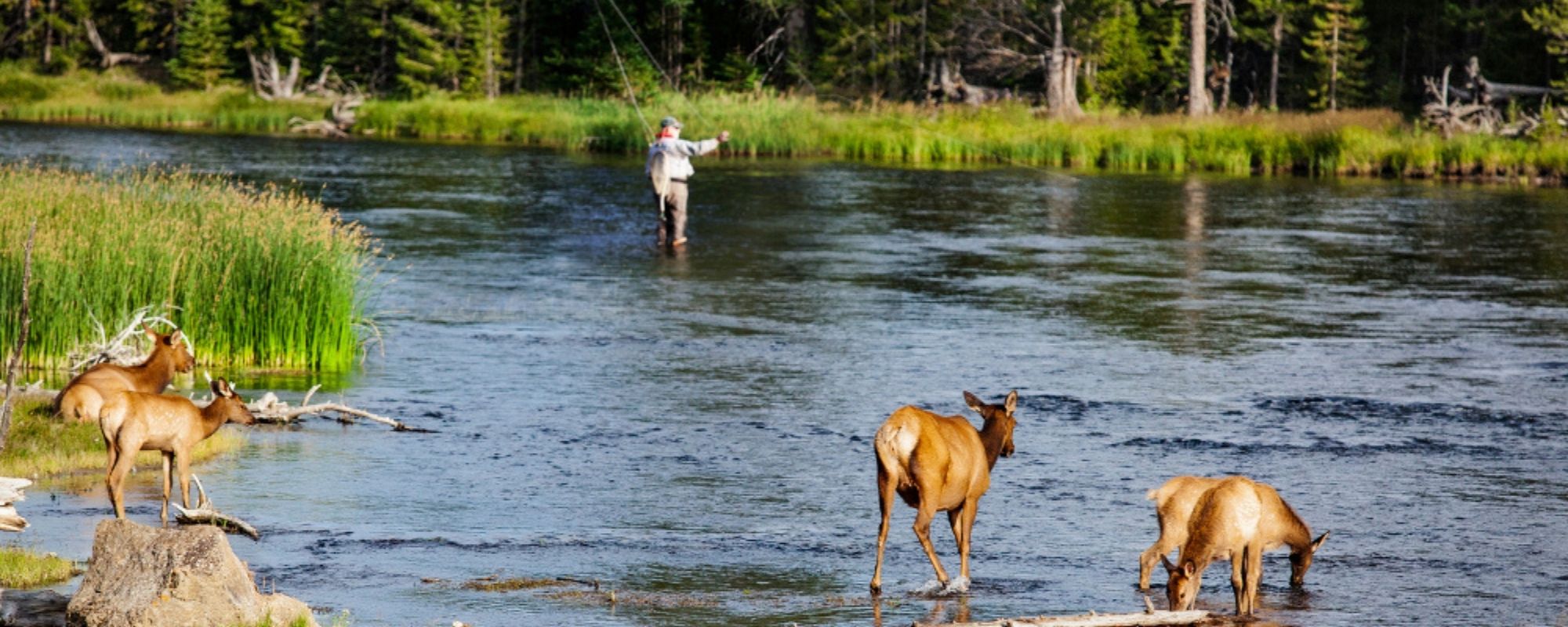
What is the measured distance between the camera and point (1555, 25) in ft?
164

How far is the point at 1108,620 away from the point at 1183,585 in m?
0.67

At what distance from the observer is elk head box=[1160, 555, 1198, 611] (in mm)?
8109

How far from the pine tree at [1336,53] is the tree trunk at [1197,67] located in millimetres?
5608

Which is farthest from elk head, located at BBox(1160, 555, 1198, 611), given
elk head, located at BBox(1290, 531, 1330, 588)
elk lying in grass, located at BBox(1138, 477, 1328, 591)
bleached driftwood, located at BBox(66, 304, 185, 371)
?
bleached driftwood, located at BBox(66, 304, 185, 371)

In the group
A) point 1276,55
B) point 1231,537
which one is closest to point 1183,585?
point 1231,537

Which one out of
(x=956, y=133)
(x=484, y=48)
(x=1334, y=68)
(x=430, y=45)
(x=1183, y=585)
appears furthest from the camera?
(x=484, y=48)

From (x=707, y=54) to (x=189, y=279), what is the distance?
2282 inches

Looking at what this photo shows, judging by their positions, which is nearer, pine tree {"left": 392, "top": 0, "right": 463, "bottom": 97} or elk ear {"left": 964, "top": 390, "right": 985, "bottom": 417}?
elk ear {"left": 964, "top": 390, "right": 985, "bottom": 417}

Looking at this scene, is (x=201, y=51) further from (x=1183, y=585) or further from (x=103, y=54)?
(x=1183, y=585)

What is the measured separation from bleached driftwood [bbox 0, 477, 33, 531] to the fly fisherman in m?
17.0

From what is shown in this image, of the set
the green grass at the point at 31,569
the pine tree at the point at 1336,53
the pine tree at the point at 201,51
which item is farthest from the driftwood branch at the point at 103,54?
the green grass at the point at 31,569

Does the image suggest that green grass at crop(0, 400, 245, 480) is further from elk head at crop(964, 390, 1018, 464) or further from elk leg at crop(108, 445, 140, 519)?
elk head at crop(964, 390, 1018, 464)

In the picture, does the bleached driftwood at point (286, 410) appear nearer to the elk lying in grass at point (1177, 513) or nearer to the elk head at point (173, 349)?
the elk head at point (173, 349)

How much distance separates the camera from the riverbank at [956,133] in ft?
140
